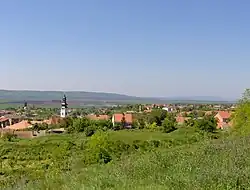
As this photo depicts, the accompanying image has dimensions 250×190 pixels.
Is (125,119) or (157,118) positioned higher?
(157,118)

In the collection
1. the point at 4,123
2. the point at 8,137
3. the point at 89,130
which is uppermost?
the point at 89,130

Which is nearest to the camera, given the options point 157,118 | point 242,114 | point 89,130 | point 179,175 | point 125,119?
point 179,175

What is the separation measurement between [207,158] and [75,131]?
6231cm

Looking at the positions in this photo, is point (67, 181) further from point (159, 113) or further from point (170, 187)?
point (159, 113)

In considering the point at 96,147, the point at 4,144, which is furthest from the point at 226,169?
the point at 4,144

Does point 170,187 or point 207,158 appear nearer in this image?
point 170,187

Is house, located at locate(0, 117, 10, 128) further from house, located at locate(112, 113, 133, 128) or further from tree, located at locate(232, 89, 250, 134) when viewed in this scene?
tree, located at locate(232, 89, 250, 134)

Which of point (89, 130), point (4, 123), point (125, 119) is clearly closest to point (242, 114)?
point (89, 130)

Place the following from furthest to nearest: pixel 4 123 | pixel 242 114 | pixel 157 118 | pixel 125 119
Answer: pixel 4 123 → pixel 125 119 → pixel 157 118 → pixel 242 114

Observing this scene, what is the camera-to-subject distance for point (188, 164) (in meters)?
9.84

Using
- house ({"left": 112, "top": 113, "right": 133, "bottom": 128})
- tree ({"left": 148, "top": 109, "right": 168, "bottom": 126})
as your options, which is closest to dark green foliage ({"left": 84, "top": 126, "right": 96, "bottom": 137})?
house ({"left": 112, "top": 113, "right": 133, "bottom": 128})

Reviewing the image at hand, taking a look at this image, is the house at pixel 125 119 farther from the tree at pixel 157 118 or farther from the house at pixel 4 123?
the house at pixel 4 123

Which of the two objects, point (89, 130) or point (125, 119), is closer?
point (89, 130)

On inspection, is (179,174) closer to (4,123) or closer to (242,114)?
(242,114)
